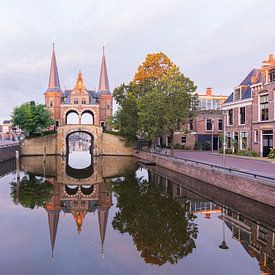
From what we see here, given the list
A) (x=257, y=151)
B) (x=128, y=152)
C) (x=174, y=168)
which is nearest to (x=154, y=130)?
(x=174, y=168)

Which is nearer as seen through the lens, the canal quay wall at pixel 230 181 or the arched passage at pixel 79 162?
the canal quay wall at pixel 230 181

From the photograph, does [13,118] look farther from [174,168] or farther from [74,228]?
[74,228]

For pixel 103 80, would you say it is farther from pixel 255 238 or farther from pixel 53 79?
pixel 255 238

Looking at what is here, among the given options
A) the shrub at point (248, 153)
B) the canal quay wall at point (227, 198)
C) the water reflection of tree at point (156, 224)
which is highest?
the shrub at point (248, 153)

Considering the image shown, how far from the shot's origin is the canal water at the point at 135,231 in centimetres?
862

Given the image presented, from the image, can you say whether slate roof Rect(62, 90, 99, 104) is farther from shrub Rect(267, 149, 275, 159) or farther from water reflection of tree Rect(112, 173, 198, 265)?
water reflection of tree Rect(112, 173, 198, 265)

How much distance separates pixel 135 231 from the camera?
11.7 metres

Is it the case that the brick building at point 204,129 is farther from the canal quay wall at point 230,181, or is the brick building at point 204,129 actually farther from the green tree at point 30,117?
the green tree at point 30,117

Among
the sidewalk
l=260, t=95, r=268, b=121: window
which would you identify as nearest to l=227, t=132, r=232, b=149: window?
l=260, t=95, r=268, b=121: window

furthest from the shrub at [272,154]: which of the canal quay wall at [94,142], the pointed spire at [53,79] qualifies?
the pointed spire at [53,79]

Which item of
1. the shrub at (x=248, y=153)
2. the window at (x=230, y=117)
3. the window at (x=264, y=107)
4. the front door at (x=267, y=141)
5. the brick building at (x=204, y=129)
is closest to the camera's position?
the front door at (x=267, y=141)

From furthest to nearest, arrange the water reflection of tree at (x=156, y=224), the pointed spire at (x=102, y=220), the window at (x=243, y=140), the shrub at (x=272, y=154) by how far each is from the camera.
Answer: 1. the window at (x=243, y=140)
2. the shrub at (x=272, y=154)
3. the pointed spire at (x=102, y=220)
4. the water reflection of tree at (x=156, y=224)

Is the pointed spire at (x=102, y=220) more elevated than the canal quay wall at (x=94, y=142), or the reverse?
the canal quay wall at (x=94, y=142)

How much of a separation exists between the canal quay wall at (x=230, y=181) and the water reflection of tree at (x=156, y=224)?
3.44 m
